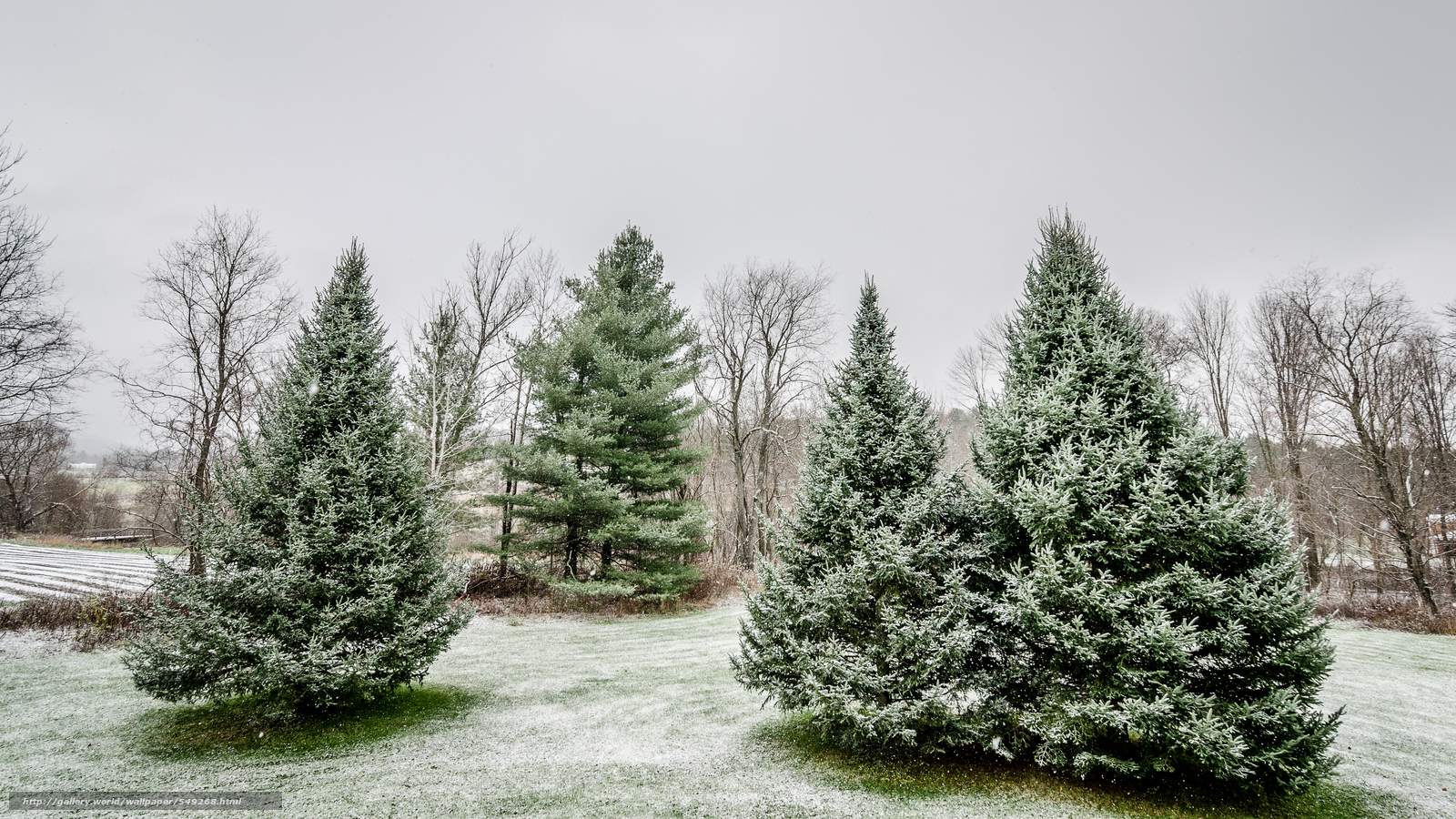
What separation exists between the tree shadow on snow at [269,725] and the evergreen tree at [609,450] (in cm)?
750

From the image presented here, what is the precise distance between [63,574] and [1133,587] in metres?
23.5

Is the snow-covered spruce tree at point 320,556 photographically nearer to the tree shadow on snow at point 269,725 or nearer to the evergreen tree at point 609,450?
the tree shadow on snow at point 269,725

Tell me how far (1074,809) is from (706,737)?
10.3ft

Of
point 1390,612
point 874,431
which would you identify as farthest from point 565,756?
point 1390,612

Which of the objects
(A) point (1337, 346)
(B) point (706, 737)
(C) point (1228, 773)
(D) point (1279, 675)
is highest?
(A) point (1337, 346)

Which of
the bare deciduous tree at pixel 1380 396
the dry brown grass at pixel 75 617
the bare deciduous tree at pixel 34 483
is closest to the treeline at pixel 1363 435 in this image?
the bare deciduous tree at pixel 1380 396

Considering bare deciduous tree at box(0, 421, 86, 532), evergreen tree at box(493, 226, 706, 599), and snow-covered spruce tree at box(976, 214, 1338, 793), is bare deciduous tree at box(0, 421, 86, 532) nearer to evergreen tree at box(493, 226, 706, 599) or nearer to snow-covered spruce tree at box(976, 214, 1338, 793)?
evergreen tree at box(493, 226, 706, 599)

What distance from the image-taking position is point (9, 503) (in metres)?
29.2

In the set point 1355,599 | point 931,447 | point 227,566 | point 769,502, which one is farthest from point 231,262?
point 1355,599

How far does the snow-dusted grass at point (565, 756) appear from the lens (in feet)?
13.0

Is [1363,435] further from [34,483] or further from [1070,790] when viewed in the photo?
[34,483]

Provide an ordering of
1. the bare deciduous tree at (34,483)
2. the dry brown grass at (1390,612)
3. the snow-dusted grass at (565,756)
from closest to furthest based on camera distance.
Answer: the snow-dusted grass at (565,756), the dry brown grass at (1390,612), the bare deciduous tree at (34,483)

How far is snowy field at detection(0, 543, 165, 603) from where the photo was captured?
1158cm

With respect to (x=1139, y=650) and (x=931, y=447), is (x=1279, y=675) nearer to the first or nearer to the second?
(x=1139, y=650)
